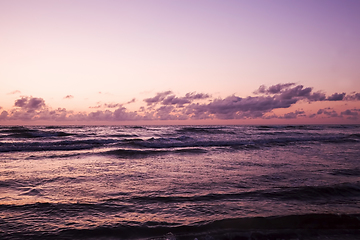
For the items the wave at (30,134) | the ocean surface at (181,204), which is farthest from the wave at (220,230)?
the wave at (30,134)

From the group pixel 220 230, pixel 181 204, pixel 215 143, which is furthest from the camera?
pixel 215 143

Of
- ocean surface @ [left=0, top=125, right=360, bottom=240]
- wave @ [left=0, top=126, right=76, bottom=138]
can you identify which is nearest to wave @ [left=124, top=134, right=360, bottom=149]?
ocean surface @ [left=0, top=125, right=360, bottom=240]

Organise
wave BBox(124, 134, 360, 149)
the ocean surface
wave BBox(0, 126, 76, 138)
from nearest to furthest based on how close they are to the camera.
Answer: the ocean surface < wave BBox(124, 134, 360, 149) < wave BBox(0, 126, 76, 138)

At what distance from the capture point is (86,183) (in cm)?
768

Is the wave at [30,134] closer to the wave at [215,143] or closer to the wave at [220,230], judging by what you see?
the wave at [215,143]

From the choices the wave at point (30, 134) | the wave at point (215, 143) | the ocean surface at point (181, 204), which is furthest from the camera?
the wave at point (30, 134)

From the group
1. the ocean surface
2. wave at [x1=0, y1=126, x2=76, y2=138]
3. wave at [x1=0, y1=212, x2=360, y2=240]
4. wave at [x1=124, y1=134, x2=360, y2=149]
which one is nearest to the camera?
wave at [x1=0, y1=212, x2=360, y2=240]

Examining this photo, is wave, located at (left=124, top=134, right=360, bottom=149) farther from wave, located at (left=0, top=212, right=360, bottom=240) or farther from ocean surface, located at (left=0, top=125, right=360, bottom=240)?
wave, located at (left=0, top=212, right=360, bottom=240)

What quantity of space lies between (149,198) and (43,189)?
3643mm

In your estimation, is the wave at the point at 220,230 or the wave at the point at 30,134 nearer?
the wave at the point at 220,230

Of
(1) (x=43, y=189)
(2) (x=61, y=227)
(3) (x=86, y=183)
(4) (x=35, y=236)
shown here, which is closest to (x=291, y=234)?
(2) (x=61, y=227)

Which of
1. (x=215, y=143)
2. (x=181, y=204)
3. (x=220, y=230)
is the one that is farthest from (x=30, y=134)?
(x=220, y=230)

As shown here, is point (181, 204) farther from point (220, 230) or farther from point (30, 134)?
point (30, 134)

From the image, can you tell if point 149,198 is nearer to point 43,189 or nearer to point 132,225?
point 132,225
